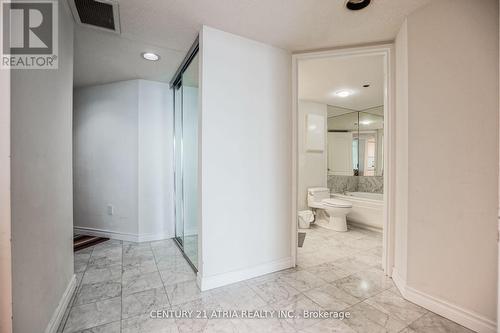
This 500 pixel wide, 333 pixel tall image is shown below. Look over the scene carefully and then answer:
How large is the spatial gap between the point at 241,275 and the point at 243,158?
1.10 metres

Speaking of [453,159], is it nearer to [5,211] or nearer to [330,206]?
[330,206]

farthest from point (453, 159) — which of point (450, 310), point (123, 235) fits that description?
point (123, 235)

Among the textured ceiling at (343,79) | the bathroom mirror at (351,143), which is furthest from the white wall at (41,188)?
the bathroom mirror at (351,143)

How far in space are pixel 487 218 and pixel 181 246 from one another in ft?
9.74

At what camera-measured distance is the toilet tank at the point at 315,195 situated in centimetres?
405

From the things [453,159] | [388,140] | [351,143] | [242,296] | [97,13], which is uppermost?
[97,13]

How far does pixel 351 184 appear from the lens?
4859 millimetres

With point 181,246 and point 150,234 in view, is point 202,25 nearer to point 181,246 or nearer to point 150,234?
point 181,246

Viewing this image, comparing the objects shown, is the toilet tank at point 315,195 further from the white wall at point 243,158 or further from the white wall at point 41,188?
the white wall at point 41,188

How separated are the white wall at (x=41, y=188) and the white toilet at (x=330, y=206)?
3.43 m

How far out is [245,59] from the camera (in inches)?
82.4

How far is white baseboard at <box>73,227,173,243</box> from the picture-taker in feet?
10.4

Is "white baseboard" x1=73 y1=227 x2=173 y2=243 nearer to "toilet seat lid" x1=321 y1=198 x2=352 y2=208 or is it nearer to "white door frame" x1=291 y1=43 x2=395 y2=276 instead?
"toilet seat lid" x1=321 y1=198 x2=352 y2=208

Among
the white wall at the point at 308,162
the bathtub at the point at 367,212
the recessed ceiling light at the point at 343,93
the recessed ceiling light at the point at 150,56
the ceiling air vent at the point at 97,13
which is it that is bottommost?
the bathtub at the point at 367,212
